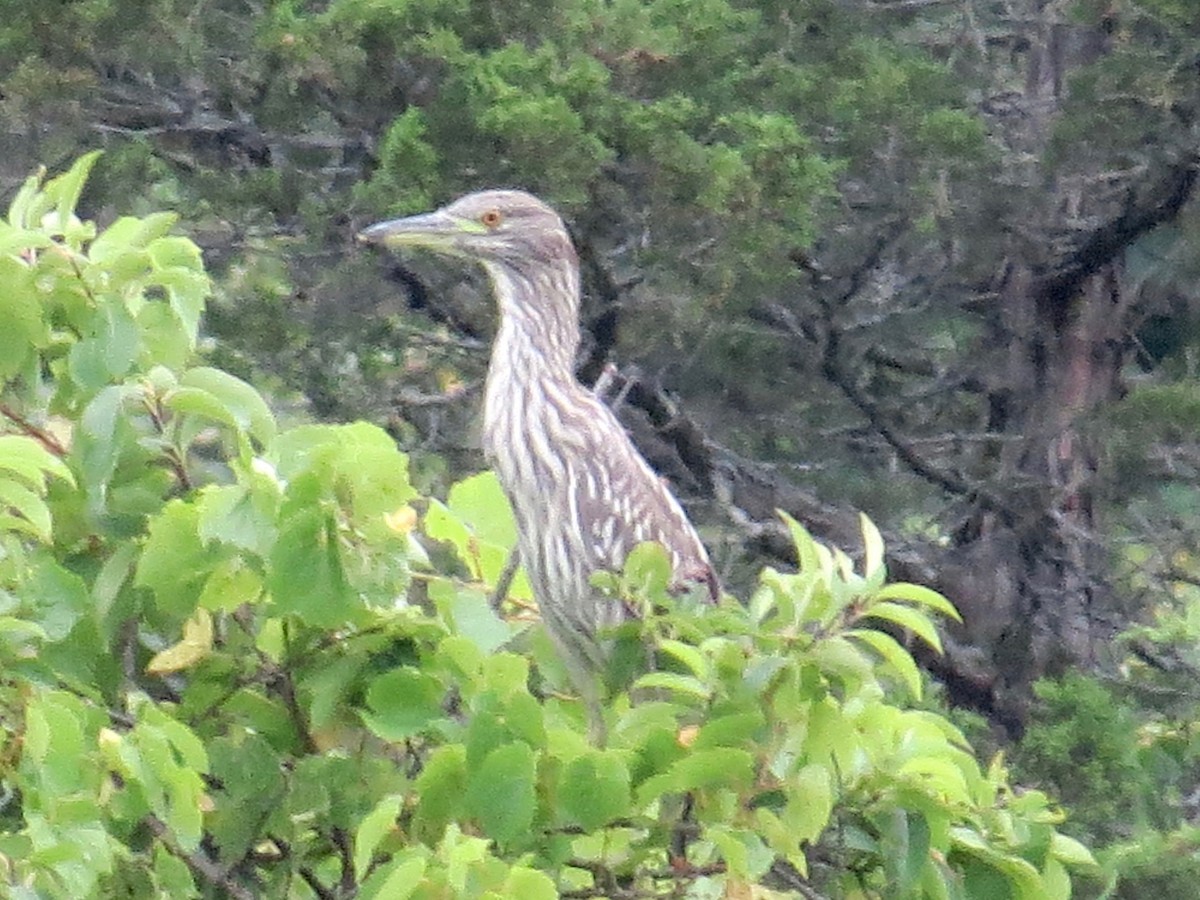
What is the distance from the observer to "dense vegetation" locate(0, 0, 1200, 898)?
7.39 feet

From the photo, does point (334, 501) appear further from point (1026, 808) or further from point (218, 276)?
point (218, 276)

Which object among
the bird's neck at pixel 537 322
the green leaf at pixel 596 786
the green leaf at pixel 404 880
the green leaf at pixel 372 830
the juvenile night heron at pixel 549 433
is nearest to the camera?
the green leaf at pixel 404 880

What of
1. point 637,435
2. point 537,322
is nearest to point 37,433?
point 537,322

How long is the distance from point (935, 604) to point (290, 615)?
28.5 inches

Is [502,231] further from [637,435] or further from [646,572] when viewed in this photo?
[637,435]

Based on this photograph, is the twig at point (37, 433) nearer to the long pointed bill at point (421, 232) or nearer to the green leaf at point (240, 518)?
the green leaf at point (240, 518)

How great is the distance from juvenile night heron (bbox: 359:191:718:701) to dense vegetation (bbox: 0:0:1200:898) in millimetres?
257

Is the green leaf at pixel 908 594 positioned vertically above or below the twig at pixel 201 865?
above

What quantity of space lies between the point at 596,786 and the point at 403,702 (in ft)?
0.81

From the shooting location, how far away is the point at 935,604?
7.54 ft

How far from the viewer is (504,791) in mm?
2193

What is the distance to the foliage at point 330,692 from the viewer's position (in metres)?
2.18

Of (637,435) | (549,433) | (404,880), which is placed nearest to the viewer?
(404,880)

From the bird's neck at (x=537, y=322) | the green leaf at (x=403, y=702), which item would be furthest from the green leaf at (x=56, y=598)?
the bird's neck at (x=537, y=322)
